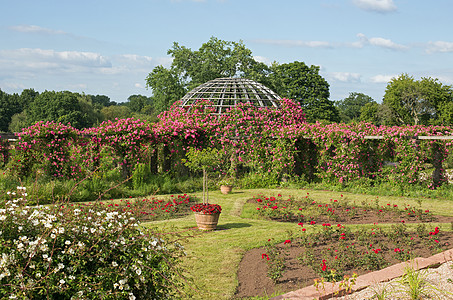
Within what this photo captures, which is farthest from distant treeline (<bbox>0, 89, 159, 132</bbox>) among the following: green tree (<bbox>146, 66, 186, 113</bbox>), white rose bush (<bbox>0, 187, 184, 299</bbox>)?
white rose bush (<bbox>0, 187, 184, 299</bbox>)

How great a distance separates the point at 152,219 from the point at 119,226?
17.0 ft

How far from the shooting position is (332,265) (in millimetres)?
5250

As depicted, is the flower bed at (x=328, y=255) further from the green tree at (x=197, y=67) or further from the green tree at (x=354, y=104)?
the green tree at (x=354, y=104)

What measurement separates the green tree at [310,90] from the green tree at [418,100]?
8.57m

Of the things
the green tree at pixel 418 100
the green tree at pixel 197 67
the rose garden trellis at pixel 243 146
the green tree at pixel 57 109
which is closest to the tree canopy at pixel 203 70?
the green tree at pixel 197 67

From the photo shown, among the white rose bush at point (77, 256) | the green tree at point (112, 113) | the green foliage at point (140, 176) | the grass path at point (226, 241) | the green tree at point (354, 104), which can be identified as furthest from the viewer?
the green tree at point (354, 104)

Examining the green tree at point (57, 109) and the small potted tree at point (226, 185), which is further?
the green tree at point (57, 109)

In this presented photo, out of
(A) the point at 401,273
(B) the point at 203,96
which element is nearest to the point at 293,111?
(B) the point at 203,96

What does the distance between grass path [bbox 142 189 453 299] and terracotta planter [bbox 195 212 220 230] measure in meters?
0.13

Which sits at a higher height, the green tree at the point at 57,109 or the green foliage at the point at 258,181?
the green tree at the point at 57,109

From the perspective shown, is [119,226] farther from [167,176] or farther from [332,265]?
[167,176]

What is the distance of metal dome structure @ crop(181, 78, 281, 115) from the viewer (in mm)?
17781

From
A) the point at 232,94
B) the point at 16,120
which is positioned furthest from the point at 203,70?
the point at 16,120

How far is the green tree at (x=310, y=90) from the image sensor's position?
36.1 metres
